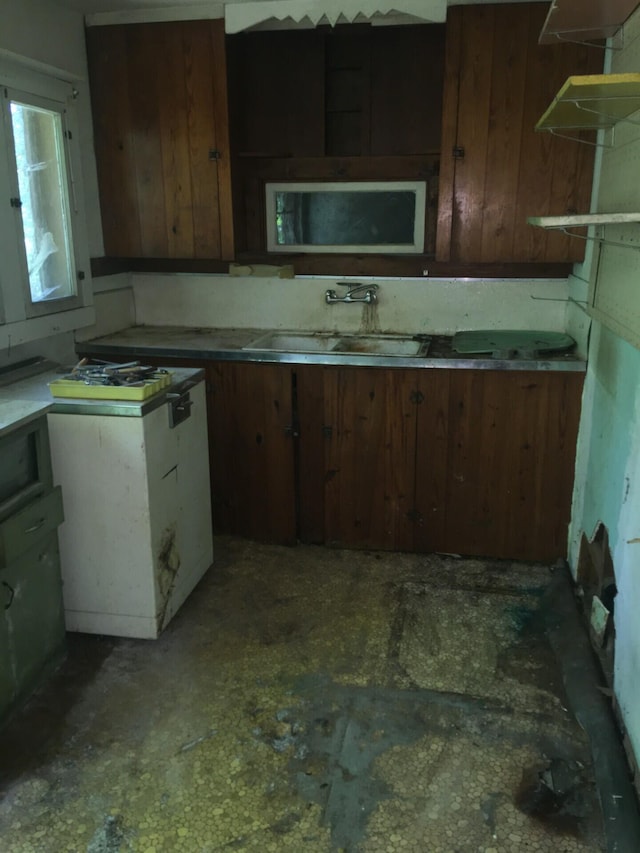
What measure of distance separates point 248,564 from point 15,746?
4.03ft

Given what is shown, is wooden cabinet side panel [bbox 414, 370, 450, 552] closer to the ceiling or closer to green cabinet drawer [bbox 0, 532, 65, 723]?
green cabinet drawer [bbox 0, 532, 65, 723]

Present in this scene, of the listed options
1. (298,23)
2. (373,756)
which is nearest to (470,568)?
(373,756)

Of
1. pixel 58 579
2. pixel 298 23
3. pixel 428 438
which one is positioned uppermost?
pixel 298 23

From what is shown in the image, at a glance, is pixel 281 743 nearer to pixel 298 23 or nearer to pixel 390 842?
pixel 390 842

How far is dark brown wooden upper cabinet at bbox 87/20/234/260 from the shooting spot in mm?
3023

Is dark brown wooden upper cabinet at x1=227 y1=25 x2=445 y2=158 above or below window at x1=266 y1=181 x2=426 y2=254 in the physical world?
above

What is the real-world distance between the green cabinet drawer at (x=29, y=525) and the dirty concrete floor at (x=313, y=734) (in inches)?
21.3

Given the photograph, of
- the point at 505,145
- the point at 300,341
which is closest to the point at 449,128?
the point at 505,145

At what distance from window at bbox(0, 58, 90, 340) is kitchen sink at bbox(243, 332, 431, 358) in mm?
852

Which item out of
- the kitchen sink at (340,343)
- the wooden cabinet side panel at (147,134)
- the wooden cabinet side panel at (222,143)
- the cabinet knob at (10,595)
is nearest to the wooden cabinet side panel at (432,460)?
the kitchen sink at (340,343)

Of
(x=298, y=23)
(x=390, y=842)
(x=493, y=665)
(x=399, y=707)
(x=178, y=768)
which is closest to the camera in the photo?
(x=390, y=842)

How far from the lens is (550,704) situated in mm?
2168

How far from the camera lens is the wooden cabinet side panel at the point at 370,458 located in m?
2.96

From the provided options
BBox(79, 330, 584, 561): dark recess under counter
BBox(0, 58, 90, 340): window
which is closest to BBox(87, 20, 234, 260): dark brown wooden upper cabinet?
BBox(0, 58, 90, 340): window
